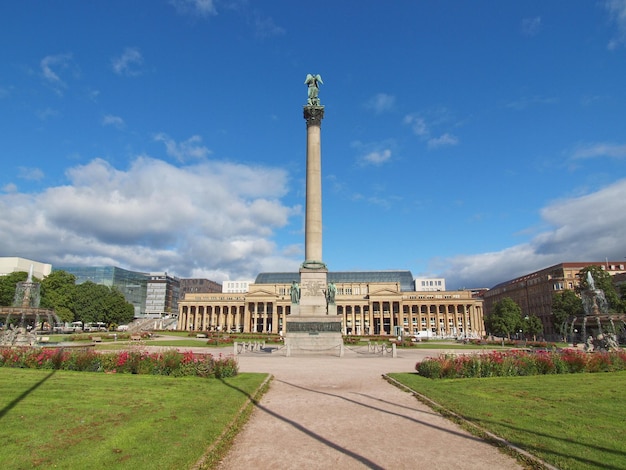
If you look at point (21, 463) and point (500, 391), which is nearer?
point (21, 463)

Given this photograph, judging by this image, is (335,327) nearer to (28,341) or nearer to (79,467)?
(28,341)

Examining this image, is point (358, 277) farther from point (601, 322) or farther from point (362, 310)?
point (601, 322)

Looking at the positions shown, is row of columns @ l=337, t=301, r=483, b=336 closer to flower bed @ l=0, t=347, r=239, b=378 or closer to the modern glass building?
the modern glass building

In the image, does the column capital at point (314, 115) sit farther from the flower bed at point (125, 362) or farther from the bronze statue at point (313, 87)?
the flower bed at point (125, 362)

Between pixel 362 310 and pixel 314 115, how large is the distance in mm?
107929

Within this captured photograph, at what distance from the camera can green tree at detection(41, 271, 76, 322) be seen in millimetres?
87562

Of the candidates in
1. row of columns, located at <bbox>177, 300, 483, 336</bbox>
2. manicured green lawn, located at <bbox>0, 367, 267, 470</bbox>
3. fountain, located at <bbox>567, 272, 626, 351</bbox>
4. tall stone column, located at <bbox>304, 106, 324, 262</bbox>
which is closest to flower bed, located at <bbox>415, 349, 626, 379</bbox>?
manicured green lawn, located at <bbox>0, 367, 267, 470</bbox>

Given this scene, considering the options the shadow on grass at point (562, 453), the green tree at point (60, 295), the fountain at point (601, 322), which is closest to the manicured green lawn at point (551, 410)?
the shadow on grass at point (562, 453)

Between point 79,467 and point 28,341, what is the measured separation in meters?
36.8

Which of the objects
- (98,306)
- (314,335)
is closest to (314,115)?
(314,335)

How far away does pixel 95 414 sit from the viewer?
12031 mm

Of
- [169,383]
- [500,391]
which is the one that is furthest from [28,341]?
[500,391]

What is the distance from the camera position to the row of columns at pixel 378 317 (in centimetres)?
14612

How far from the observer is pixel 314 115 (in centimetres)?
4966
